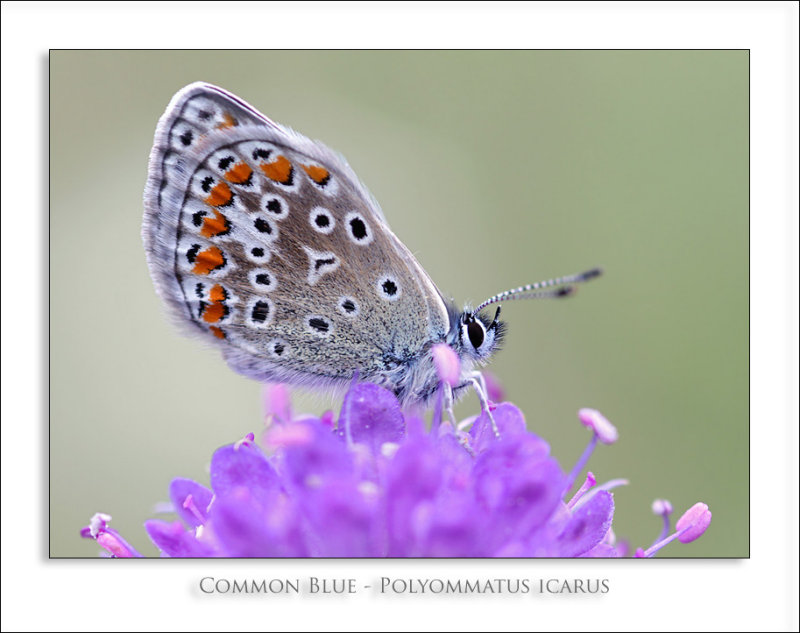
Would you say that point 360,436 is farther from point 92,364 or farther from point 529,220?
point 529,220

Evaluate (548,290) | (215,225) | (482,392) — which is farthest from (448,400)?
(215,225)

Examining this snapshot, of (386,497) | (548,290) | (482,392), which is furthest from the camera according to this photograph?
(548,290)

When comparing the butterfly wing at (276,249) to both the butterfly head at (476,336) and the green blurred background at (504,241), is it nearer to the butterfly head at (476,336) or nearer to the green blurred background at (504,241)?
the butterfly head at (476,336)

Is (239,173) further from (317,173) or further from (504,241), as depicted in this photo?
(504,241)

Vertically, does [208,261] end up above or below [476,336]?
above
